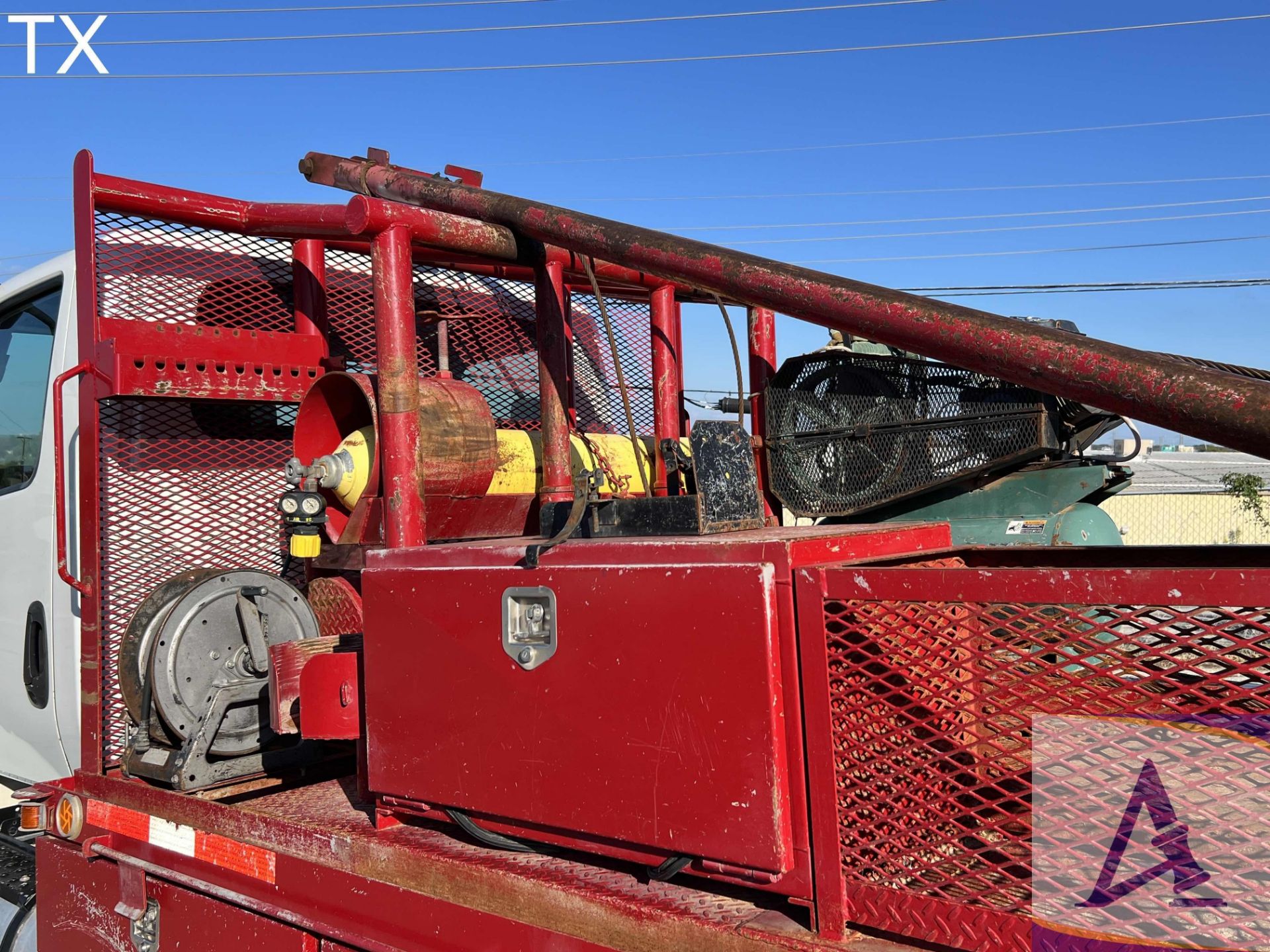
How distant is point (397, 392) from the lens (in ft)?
8.48

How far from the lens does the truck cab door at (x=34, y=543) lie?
352 cm

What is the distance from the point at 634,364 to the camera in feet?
14.0

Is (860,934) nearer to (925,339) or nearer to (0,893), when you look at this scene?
(925,339)

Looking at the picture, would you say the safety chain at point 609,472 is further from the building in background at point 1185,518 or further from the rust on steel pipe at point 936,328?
the building in background at point 1185,518

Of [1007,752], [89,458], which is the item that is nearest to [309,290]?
[89,458]

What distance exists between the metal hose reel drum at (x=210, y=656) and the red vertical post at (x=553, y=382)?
3.07 feet

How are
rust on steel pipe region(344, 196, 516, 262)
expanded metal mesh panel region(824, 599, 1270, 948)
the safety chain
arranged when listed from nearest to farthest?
expanded metal mesh panel region(824, 599, 1270, 948) < rust on steel pipe region(344, 196, 516, 262) < the safety chain

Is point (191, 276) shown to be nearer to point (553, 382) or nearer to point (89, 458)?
point (89, 458)

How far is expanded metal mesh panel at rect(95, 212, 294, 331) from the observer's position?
11.2ft

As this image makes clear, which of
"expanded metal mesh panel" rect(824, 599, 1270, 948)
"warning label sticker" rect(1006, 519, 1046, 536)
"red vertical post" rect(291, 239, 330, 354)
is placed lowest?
"expanded metal mesh panel" rect(824, 599, 1270, 948)

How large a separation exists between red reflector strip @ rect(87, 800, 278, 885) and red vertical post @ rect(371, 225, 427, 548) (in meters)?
0.90

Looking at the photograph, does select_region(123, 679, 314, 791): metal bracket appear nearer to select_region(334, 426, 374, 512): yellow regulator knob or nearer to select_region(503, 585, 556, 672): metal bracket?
select_region(334, 426, 374, 512): yellow regulator knob

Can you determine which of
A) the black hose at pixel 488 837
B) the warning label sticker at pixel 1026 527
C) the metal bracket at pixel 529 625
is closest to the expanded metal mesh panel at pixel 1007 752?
the metal bracket at pixel 529 625

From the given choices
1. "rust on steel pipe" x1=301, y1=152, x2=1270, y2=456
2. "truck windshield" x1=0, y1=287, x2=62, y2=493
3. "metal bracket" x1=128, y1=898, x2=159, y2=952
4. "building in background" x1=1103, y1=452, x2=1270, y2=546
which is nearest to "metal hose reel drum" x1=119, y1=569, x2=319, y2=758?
"metal bracket" x1=128, y1=898, x2=159, y2=952
